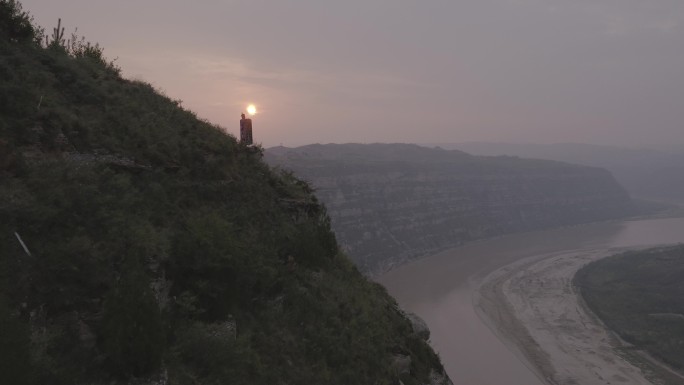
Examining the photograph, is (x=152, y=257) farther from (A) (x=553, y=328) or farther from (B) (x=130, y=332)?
(A) (x=553, y=328)

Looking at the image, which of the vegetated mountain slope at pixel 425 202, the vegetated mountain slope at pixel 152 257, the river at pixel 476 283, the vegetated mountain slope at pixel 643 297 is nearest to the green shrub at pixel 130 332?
the vegetated mountain slope at pixel 152 257

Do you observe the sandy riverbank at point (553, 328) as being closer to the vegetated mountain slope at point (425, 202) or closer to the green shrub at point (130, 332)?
the vegetated mountain slope at point (425, 202)

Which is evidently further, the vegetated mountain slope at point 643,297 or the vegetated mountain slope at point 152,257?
the vegetated mountain slope at point 643,297

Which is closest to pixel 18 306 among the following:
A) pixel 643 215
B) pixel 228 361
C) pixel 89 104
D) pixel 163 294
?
pixel 163 294

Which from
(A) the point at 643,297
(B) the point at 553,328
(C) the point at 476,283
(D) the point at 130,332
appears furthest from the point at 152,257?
(C) the point at 476,283

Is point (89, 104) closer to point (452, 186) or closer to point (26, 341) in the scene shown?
point (26, 341)

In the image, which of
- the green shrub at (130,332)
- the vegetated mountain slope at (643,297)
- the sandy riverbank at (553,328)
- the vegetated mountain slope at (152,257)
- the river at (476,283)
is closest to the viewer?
the green shrub at (130,332)
